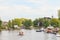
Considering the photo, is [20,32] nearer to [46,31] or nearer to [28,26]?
[28,26]

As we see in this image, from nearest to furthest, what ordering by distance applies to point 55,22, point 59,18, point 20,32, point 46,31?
point 59,18, point 55,22, point 20,32, point 46,31

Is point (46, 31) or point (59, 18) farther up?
point (59, 18)

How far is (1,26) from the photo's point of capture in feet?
34.5

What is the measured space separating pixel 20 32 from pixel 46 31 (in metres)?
1.67

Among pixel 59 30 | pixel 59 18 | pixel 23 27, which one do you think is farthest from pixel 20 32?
pixel 59 18

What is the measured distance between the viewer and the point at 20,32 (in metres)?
10.8

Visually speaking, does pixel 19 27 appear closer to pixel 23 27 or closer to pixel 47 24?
pixel 23 27

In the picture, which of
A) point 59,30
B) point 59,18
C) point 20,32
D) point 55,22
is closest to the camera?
point 59,18

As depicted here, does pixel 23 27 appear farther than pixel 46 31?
No

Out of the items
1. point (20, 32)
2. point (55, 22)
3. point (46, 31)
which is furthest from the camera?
point (46, 31)

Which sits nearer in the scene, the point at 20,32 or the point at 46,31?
the point at 20,32

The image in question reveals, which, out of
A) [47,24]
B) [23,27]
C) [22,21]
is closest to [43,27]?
[47,24]

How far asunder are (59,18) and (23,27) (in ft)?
7.75

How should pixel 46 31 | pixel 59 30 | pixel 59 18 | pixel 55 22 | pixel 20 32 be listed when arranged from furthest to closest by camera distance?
pixel 46 31, pixel 20 32, pixel 59 30, pixel 55 22, pixel 59 18
